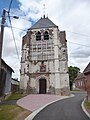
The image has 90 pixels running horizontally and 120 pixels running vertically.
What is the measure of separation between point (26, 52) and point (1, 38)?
24.4 metres

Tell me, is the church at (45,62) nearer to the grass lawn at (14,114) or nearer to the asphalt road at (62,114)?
the asphalt road at (62,114)

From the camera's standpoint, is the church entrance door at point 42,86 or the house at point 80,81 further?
the house at point 80,81

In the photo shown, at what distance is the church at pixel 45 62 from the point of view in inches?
1229

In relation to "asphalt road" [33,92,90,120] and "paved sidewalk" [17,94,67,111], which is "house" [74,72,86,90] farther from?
"asphalt road" [33,92,90,120]

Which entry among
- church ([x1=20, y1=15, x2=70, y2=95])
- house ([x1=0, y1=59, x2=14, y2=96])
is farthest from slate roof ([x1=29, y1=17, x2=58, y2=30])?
house ([x1=0, y1=59, x2=14, y2=96])

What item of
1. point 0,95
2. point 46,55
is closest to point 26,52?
point 46,55

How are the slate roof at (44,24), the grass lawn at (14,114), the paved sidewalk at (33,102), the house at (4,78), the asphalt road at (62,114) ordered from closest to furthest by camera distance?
the asphalt road at (62,114), the grass lawn at (14,114), the paved sidewalk at (33,102), the house at (4,78), the slate roof at (44,24)

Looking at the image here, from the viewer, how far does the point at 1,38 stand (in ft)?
32.1

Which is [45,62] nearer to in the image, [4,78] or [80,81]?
[4,78]

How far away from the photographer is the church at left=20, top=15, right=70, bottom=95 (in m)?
31.2

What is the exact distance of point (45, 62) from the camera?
3269cm

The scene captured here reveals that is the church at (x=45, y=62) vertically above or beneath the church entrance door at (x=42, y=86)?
above

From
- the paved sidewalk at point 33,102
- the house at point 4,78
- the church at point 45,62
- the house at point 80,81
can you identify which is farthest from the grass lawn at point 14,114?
the house at point 80,81

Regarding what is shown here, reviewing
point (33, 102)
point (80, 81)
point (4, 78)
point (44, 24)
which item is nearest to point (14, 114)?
point (33, 102)
